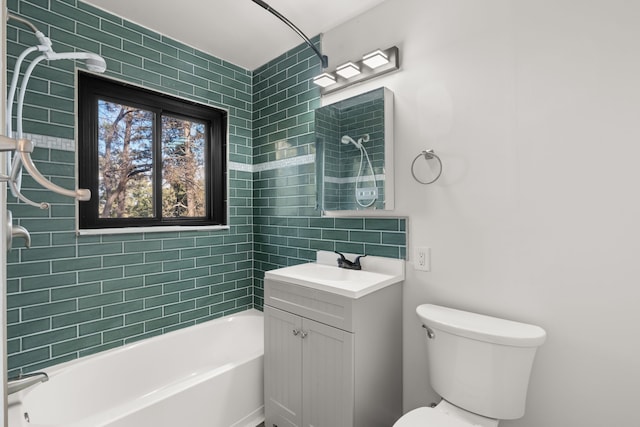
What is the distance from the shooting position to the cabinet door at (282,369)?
1737mm

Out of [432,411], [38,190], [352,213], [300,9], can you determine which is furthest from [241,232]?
[432,411]

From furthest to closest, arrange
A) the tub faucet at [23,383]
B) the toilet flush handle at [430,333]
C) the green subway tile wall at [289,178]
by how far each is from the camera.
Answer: the green subway tile wall at [289,178] < the toilet flush handle at [430,333] < the tub faucet at [23,383]

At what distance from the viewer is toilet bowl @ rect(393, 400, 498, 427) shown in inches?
50.7

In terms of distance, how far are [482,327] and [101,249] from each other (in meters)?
2.26

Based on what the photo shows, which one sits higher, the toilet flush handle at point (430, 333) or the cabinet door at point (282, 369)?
the toilet flush handle at point (430, 333)

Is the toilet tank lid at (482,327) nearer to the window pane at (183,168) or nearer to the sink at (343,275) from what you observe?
the sink at (343,275)

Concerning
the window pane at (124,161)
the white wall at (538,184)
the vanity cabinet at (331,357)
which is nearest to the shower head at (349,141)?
the white wall at (538,184)

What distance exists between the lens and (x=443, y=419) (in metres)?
1.32

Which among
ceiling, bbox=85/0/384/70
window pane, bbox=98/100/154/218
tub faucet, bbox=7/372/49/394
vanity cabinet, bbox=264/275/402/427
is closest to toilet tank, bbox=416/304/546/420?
vanity cabinet, bbox=264/275/402/427

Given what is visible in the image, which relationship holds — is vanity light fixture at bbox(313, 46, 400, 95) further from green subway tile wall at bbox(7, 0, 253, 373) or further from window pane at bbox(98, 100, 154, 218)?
window pane at bbox(98, 100, 154, 218)

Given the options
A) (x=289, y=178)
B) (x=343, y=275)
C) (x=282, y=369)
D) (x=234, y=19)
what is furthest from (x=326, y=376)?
(x=234, y=19)

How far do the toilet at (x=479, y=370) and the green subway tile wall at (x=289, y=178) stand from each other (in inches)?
28.3

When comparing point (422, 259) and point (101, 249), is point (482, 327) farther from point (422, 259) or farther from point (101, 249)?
point (101, 249)

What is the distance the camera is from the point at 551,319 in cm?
139
